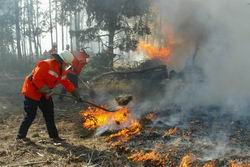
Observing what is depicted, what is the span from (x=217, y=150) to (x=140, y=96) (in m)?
5.64

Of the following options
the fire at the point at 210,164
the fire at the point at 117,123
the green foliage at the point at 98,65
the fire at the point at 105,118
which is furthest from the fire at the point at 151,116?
the green foliage at the point at 98,65

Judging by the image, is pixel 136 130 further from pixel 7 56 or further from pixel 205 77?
pixel 7 56

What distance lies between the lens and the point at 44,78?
762 cm

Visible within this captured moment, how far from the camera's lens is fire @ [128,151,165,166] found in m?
6.41

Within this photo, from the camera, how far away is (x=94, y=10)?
19172 millimetres

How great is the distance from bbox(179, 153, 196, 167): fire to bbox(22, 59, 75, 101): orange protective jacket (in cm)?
282

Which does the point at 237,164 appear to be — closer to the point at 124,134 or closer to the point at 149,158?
the point at 149,158

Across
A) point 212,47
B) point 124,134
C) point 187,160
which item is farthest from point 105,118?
point 212,47

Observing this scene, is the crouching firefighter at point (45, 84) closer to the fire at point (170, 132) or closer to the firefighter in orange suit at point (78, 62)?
the fire at point (170, 132)

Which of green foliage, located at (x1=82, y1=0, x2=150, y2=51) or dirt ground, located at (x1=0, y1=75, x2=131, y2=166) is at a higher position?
green foliage, located at (x1=82, y1=0, x2=150, y2=51)

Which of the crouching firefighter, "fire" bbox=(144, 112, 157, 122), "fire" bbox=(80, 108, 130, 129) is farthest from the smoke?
the crouching firefighter

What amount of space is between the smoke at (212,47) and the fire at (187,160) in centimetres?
404

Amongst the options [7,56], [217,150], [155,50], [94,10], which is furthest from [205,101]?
[7,56]

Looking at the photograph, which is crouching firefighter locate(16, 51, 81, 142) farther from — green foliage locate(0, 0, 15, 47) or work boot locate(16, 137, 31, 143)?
green foliage locate(0, 0, 15, 47)
